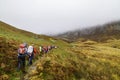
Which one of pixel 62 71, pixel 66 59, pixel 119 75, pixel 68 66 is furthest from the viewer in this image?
pixel 119 75

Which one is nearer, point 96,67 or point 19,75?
point 19,75

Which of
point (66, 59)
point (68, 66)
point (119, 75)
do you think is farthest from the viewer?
point (119, 75)

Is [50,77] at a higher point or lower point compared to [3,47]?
lower

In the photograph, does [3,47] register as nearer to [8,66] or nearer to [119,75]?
[8,66]

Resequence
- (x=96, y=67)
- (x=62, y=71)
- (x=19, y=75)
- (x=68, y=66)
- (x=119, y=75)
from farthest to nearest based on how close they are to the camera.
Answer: (x=119, y=75) < (x=96, y=67) < (x=68, y=66) < (x=62, y=71) < (x=19, y=75)

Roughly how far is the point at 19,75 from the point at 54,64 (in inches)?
232

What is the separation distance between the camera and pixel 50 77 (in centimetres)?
2861

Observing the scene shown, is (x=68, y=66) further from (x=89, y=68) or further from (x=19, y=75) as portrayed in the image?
(x=19, y=75)

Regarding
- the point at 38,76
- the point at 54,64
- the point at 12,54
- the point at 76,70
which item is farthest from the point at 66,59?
the point at 38,76

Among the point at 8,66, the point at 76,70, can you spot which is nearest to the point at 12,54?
the point at 8,66

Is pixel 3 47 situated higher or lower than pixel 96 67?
higher

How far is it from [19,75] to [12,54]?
5365mm

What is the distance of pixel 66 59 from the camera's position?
37250 mm

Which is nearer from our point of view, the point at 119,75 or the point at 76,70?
the point at 76,70
